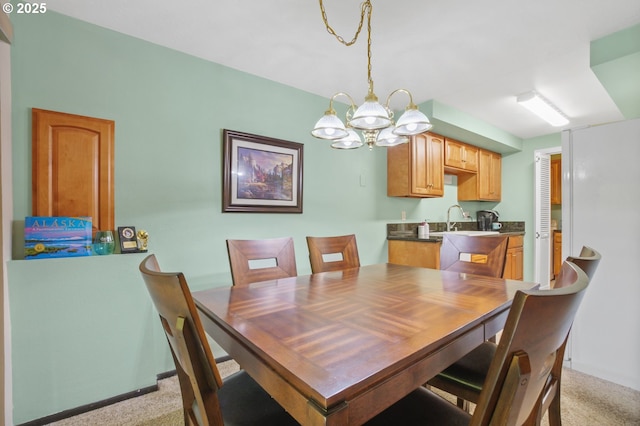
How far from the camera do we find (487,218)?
191 inches

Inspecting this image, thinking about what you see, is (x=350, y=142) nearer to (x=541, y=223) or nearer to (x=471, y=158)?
(x=471, y=158)

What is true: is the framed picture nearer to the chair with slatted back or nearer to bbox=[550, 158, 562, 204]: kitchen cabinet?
the chair with slatted back

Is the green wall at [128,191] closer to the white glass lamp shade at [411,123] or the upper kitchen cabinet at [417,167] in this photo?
the upper kitchen cabinet at [417,167]

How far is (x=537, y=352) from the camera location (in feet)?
1.78

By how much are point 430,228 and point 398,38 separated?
274 centimetres

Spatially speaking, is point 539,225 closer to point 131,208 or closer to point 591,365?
point 591,365

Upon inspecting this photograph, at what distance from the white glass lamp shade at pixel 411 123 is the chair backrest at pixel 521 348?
1.13 m

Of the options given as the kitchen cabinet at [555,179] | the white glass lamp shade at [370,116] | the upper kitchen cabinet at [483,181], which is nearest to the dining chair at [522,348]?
the white glass lamp shade at [370,116]

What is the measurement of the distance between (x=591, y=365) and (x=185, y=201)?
315 cm

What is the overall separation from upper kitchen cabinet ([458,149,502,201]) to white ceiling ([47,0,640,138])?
1667 mm

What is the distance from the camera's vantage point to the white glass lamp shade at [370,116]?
1419 millimetres

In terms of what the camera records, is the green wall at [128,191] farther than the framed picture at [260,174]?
No

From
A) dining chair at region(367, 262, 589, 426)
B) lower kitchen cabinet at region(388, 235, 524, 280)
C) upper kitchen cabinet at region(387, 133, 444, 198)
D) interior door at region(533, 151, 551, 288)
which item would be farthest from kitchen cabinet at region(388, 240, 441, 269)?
dining chair at region(367, 262, 589, 426)

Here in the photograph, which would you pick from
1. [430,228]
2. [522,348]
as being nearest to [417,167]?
[430,228]
